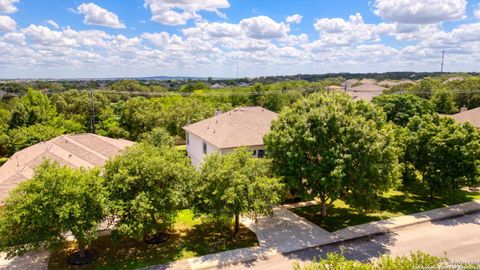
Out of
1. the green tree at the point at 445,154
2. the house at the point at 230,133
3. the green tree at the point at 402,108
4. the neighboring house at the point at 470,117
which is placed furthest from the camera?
the green tree at the point at 402,108

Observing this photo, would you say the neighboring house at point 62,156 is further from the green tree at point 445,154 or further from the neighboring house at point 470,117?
the neighboring house at point 470,117

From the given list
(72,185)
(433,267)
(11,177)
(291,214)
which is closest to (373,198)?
(291,214)

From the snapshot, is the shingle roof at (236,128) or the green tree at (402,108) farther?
the green tree at (402,108)

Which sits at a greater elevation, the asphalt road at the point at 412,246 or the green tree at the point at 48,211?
the green tree at the point at 48,211

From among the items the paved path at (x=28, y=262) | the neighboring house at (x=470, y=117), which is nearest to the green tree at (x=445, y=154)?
the neighboring house at (x=470, y=117)

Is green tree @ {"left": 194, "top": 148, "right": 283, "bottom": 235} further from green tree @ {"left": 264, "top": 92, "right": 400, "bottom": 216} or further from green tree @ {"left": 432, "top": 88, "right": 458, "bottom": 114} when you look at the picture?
green tree @ {"left": 432, "top": 88, "right": 458, "bottom": 114}

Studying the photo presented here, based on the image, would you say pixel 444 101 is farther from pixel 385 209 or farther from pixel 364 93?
pixel 385 209

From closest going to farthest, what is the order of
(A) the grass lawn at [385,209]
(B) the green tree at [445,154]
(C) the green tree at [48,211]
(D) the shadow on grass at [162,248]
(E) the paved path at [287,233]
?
(C) the green tree at [48,211] → (D) the shadow on grass at [162,248] → (E) the paved path at [287,233] → (A) the grass lawn at [385,209] → (B) the green tree at [445,154]

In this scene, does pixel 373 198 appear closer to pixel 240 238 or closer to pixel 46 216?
pixel 240 238
